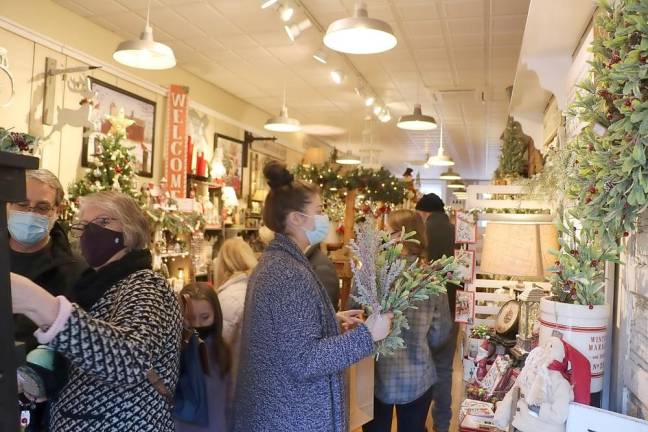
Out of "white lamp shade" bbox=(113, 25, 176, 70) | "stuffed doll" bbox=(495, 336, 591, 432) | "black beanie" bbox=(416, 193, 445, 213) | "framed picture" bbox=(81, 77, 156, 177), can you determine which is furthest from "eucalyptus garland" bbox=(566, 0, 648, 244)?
"framed picture" bbox=(81, 77, 156, 177)

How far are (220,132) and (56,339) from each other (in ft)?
22.4

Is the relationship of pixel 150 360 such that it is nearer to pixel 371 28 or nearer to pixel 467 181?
pixel 371 28

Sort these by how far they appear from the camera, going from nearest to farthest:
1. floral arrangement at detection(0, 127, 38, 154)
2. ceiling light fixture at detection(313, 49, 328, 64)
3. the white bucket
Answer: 1. floral arrangement at detection(0, 127, 38, 154)
2. the white bucket
3. ceiling light fixture at detection(313, 49, 328, 64)

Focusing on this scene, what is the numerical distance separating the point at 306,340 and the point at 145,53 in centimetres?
298

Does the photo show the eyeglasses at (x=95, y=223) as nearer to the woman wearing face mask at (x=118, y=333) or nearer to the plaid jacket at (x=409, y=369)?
the woman wearing face mask at (x=118, y=333)

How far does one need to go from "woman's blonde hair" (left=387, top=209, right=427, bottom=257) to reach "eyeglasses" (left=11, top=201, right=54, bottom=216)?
5.86ft

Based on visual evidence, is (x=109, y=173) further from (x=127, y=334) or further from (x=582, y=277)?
(x=582, y=277)

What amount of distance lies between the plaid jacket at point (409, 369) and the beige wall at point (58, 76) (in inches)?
137

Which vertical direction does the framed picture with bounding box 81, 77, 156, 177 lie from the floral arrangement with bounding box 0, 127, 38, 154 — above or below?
above

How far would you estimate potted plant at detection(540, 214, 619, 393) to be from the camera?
1574mm

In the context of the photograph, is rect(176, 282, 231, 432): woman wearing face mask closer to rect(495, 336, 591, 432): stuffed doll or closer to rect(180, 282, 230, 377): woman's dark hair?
rect(180, 282, 230, 377): woman's dark hair

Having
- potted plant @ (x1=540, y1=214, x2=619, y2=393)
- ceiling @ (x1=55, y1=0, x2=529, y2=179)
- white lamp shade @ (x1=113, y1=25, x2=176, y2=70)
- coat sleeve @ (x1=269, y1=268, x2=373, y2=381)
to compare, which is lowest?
coat sleeve @ (x1=269, y1=268, x2=373, y2=381)

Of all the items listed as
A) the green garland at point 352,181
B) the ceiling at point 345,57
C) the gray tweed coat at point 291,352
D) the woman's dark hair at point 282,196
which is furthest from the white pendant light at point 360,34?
the green garland at point 352,181

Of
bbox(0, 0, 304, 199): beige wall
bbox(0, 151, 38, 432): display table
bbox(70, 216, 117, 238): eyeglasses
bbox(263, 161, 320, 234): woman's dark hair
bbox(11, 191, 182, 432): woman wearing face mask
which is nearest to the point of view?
bbox(0, 151, 38, 432): display table
